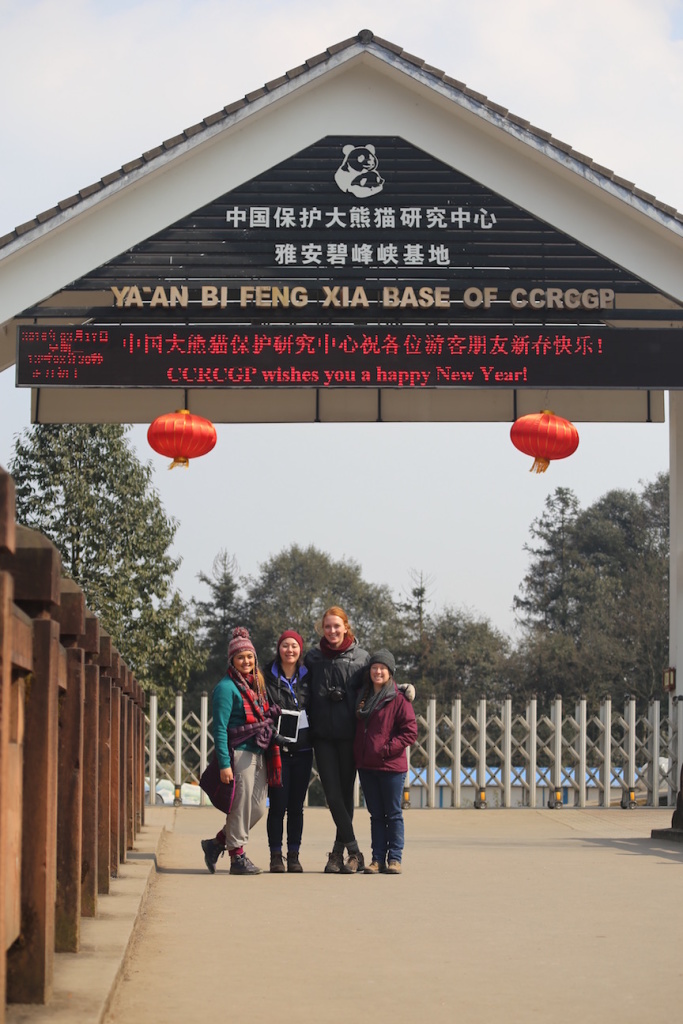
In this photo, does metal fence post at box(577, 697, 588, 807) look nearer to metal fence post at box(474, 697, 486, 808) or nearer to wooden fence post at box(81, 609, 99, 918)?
metal fence post at box(474, 697, 486, 808)

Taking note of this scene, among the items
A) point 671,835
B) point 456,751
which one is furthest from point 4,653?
point 456,751

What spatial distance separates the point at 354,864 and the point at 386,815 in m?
0.40

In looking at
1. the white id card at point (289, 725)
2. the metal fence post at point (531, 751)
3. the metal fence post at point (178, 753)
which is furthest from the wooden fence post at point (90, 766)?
the metal fence post at point (531, 751)

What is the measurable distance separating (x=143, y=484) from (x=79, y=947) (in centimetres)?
2121

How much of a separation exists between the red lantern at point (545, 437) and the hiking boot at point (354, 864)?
5167mm

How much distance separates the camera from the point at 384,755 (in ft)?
34.4

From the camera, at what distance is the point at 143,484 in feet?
87.6

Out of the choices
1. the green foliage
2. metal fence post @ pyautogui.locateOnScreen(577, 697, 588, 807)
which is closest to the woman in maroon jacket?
metal fence post @ pyautogui.locateOnScreen(577, 697, 588, 807)

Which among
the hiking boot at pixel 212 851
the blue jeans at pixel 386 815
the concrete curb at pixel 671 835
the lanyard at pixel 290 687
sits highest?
the lanyard at pixel 290 687

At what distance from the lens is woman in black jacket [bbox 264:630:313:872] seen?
416 inches

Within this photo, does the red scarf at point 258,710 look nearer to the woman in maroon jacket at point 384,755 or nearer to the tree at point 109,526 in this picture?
the woman in maroon jacket at point 384,755

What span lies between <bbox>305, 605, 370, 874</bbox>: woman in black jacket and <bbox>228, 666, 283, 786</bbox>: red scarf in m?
0.37

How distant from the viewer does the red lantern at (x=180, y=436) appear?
14.5 meters

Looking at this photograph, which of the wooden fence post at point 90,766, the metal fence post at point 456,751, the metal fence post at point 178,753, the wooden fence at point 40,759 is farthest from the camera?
the metal fence post at point 456,751
